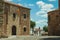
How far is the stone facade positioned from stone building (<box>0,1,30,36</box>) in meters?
4.93

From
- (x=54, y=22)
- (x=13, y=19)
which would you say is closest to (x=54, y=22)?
(x=54, y=22)

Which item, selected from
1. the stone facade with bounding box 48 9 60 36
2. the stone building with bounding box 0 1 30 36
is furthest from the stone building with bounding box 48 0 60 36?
the stone building with bounding box 0 1 30 36

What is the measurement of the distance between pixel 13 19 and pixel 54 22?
8371 mm

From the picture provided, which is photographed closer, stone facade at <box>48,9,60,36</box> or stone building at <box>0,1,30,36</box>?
stone building at <box>0,1,30,36</box>

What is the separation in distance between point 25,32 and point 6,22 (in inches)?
228

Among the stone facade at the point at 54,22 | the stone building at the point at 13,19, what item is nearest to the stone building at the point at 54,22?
the stone facade at the point at 54,22

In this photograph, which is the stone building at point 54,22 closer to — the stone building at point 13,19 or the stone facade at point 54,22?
the stone facade at point 54,22

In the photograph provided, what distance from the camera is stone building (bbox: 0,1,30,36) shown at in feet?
106

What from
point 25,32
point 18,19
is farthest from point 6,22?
point 25,32

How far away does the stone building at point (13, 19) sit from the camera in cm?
3244

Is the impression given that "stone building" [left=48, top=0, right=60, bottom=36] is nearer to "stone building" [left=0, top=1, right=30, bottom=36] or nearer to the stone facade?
the stone facade

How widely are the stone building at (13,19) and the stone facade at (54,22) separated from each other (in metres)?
4.93

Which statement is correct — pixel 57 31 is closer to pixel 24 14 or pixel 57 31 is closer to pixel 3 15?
pixel 24 14

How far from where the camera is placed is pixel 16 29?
35281 mm
